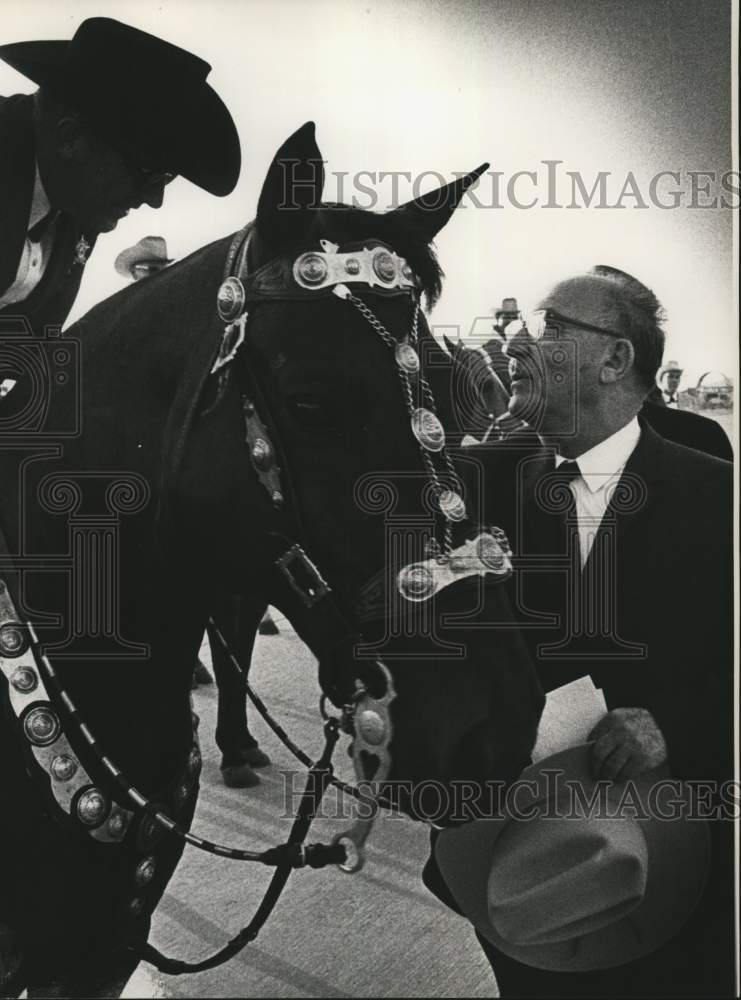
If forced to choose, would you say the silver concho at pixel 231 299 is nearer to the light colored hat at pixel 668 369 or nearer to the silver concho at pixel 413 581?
the silver concho at pixel 413 581

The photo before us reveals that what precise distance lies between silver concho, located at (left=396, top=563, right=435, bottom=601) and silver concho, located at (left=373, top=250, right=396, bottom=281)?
1.23ft

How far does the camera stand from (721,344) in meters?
1.59

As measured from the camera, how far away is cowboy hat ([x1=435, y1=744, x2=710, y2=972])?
1573mm

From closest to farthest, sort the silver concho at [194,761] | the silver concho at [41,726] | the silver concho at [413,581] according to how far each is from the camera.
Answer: the silver concho at [413,581], the silver concho at [41,726], the silver concho at [194,761]

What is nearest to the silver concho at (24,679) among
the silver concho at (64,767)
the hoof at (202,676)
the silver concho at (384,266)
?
the silver concho at (64,767)

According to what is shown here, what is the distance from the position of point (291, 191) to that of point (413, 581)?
524mm

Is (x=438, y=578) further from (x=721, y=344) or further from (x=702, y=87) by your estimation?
(x=702, y=87)

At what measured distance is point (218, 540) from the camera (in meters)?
1.15

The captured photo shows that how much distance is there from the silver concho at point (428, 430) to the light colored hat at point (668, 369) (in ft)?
2.19

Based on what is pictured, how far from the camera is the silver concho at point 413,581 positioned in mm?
1071

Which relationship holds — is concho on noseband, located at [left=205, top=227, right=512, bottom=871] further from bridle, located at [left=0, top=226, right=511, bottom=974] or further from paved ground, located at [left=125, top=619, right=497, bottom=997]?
paved ground, located at [left=125, top=619, right=497, bottom=997]

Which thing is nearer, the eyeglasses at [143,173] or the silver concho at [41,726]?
the silver concho at [41,726]

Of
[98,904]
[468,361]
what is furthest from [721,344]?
[98,904]

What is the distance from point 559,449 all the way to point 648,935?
35.1 inches
